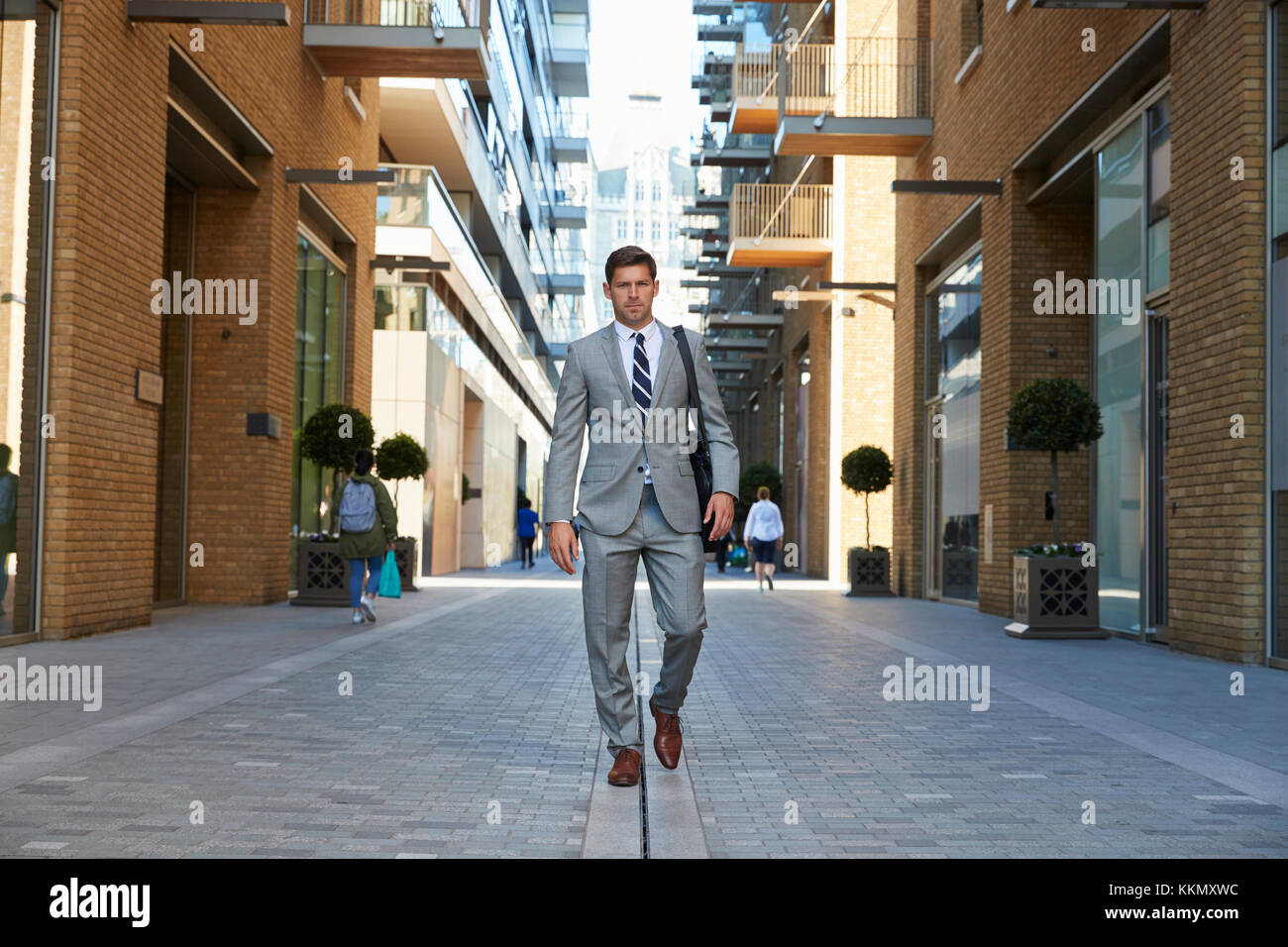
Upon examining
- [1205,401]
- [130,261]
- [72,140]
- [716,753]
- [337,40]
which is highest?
[337,40]

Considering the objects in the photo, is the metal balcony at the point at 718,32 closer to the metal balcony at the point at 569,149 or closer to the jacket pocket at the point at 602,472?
the metal balcony at the point at 569,149

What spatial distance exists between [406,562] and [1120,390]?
1062 centimetres

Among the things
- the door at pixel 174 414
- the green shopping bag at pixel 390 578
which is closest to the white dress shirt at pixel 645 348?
the green shopping bag at pixel 390 578

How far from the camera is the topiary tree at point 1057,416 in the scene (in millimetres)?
12039

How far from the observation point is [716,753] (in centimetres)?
575

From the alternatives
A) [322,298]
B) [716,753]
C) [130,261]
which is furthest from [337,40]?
[716,753]

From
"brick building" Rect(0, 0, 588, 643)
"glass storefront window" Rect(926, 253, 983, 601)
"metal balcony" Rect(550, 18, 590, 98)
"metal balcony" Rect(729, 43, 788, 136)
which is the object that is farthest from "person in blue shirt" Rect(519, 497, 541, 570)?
"metal balcony" Rect(550, 18, 590, 98)

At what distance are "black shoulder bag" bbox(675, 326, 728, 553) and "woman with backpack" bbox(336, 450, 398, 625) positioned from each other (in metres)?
8.41

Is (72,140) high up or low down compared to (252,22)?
down

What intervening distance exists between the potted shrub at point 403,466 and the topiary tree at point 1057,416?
9.72 m

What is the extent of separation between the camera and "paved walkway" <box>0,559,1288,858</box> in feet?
13.3
